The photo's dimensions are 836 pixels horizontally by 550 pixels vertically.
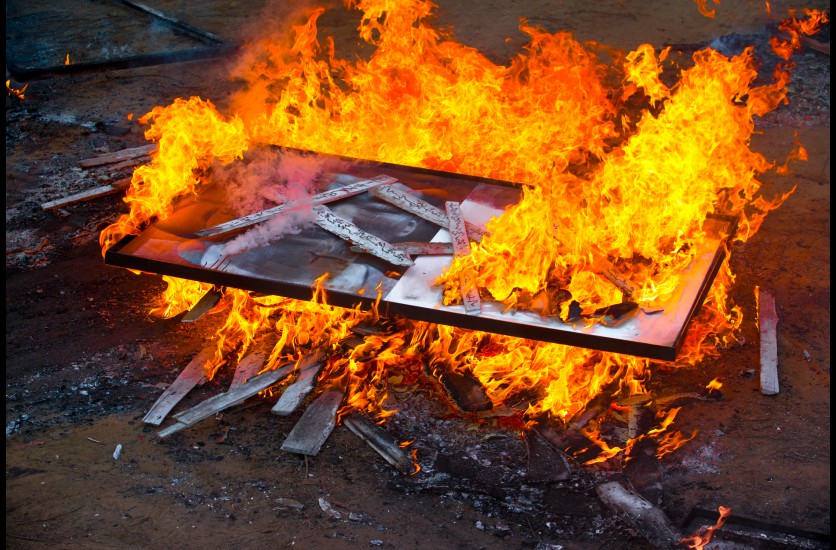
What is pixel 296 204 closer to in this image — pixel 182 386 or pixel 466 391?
pixel 182 386

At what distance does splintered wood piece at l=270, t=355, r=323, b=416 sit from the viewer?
20.0 ft

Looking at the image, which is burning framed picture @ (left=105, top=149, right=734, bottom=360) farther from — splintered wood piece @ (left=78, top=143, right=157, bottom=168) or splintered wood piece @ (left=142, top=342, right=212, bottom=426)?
splintered wood piece @ (left=78, top=143, right=157, bottom=168)

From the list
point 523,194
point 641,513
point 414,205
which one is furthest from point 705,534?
point 414,205

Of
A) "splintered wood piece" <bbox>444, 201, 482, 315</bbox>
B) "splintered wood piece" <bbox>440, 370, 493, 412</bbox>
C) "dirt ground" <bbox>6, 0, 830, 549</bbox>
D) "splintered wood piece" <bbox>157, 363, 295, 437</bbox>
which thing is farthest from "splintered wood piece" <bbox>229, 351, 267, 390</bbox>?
"splintered wood piece" <bbox>444, 201, 482, 315</bbox>

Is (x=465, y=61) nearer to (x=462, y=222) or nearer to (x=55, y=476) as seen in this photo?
(x=462, y=222)

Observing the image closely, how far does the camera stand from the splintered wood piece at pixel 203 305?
22.5 ft

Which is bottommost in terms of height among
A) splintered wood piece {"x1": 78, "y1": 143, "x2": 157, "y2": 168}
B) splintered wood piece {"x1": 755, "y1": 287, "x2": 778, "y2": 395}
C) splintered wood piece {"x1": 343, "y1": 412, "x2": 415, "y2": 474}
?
splintered wood piece {"x1": 343, "y1": 412, "x2": 415, "y2": 474}

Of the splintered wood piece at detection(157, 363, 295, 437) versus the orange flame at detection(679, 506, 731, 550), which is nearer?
the orange flame at detection(679, 506, 731, 550)

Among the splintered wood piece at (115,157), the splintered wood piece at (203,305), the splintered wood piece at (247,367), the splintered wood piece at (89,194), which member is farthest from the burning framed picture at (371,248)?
the splintered wood piece at (115,157)

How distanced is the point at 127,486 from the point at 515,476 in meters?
2.71

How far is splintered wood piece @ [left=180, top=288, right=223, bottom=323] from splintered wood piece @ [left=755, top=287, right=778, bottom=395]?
4.73 metres

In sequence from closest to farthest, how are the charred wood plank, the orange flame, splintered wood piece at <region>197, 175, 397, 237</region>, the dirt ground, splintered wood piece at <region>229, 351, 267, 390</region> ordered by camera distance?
the orange flame
the dirt ground
splintered wood piece at <region>229, 351, 267, 390</region>
splintered wood piece at <region>197, 175, 397, 237</region>
the charred wood plank

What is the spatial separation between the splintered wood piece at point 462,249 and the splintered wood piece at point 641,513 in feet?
5.05

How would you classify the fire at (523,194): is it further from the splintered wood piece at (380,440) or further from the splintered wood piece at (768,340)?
the splintered wood piece at (768,340)
